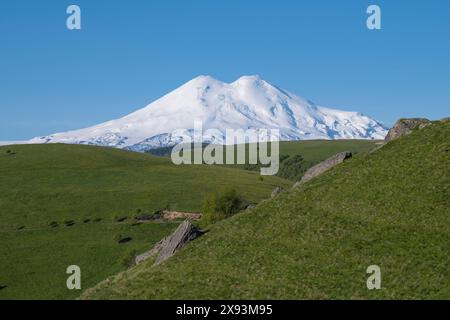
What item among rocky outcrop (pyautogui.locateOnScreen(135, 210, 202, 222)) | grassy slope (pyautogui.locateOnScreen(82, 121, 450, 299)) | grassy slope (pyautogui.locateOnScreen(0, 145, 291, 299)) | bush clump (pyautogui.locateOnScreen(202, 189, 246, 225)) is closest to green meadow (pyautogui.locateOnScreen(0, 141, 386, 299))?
grassy slope (pyautogui.locateOnScreen(0, 145, 291, 299))

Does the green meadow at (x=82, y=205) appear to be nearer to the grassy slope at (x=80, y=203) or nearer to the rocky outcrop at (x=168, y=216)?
the grassy slope at (x=80, y=203)

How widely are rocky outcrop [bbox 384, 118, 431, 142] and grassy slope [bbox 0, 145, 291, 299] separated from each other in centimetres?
4666

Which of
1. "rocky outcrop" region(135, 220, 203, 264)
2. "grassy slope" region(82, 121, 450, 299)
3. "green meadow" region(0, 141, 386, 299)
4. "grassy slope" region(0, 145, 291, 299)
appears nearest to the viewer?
"grassy slope" region(82, 121, 450, 299)

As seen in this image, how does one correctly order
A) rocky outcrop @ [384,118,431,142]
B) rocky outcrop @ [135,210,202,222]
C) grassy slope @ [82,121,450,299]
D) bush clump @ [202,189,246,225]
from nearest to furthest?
grassy slope @ [82,121,450,299] → rocky outcrop @ [384,118,431,142] → bush clump @ [202,189,246,225] → rocky outcrop @ [135,210,202,222]

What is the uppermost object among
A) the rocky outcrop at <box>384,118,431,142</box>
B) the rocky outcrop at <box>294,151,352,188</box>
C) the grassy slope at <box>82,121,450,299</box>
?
the rocky outcrop at <box>384,118,431,142</box>

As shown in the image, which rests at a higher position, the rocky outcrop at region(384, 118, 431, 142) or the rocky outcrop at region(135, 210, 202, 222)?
the rocky outcrop at region(384, 118, 431, 142)

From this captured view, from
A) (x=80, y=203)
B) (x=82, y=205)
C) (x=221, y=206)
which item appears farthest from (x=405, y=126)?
(x=80, y=203)

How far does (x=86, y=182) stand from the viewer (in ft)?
499

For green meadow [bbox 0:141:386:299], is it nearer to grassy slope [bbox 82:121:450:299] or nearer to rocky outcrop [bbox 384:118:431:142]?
rocky outcrop [bbox 384:118:431:142]

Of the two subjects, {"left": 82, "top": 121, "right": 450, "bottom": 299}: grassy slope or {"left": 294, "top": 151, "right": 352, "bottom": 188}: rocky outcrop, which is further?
{"left": 294, "top": 151, "right": 352, "bottom": 188}: rocky outcrop

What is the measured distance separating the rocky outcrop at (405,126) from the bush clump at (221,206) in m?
51.1

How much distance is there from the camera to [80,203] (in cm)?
13338

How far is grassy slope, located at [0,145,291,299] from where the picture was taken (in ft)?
314
